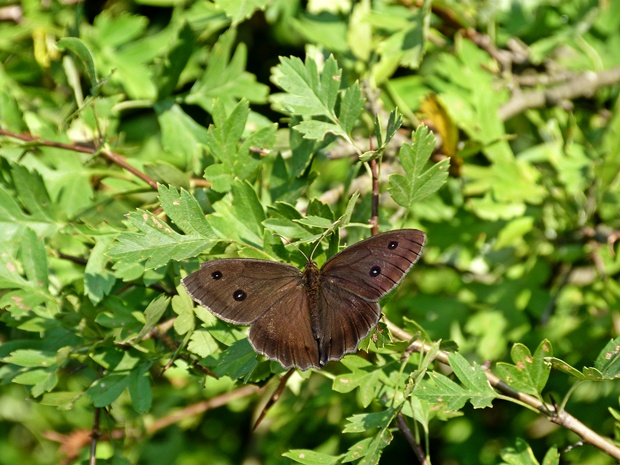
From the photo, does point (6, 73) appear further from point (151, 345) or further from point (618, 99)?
point (618, 99)

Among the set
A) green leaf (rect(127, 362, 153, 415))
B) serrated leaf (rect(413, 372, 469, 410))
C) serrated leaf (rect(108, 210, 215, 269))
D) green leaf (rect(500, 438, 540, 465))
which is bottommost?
green leaf (rect(500, 438, 540, 465))

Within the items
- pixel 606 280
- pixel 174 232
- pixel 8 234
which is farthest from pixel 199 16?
pixel 606 280

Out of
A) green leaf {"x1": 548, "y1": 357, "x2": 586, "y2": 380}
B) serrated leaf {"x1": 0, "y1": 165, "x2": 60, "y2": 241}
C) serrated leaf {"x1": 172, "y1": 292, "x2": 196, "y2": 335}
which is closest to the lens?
green leaf {"x1": 548, "y1": 357, "x2": 586, "y2": 380}

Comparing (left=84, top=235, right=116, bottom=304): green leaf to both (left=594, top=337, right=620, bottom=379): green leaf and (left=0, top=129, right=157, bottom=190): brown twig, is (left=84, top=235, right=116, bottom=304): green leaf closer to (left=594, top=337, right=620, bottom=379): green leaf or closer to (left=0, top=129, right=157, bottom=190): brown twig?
(left=0, top=129, right=157, bottom=190): brown twig

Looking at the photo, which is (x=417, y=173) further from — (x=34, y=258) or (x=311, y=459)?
(x=34, y=258)

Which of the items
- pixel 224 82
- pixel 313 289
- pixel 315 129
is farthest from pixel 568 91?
pixel 313 289

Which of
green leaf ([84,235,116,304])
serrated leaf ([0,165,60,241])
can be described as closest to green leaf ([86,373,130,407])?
green leaf ([84,235,116,304])

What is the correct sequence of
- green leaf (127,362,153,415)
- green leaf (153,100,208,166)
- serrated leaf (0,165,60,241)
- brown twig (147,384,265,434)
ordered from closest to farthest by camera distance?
green leaf (127,362,153,415)
serrated leaf (0,165,60,241)
green leaf (153,100,208,166)
brown twig (147,384,265,434)
